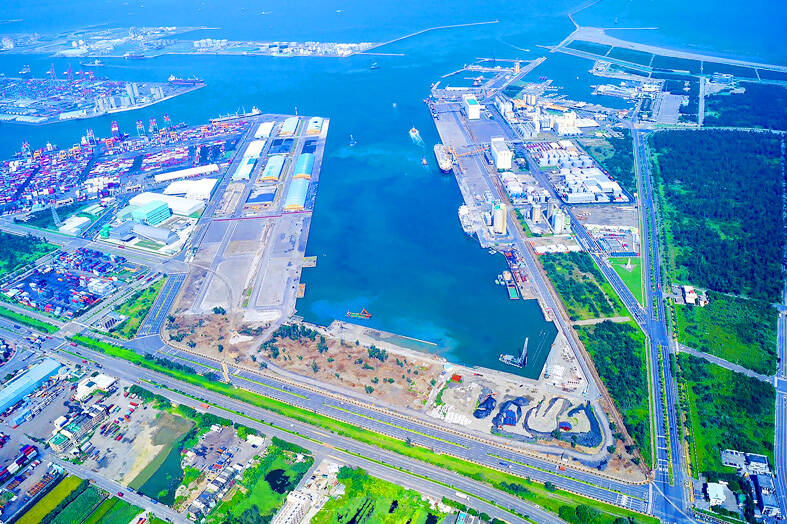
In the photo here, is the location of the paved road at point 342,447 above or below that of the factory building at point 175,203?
below

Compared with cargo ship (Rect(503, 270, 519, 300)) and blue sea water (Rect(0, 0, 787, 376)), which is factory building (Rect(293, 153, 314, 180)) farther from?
cargo ship (Rect(503, 270, 519, 300))

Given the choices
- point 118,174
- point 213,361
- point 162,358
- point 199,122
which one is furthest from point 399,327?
point 199,122

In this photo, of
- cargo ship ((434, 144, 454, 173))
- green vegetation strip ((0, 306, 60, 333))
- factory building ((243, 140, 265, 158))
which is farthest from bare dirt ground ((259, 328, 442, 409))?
factory building ((243, 140, 265, 158))

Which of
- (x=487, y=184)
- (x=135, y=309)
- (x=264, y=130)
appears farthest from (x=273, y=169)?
(x=135, y=309)

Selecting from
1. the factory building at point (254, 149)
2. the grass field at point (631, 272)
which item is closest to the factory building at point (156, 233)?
the factory building at point (254, 149)

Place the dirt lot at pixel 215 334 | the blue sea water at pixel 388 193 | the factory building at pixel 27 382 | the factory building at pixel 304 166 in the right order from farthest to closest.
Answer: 1. the factory building at pixel 304 166
2. the blue sea water at pixel 388 193
3. the dirt lot at pixel 215 334
4. the factory building at pixel 27 382

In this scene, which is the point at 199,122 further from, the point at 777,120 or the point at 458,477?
the point at 777,120

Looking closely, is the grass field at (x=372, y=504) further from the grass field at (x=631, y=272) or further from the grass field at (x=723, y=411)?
the grass field at (x=631, y=272)
